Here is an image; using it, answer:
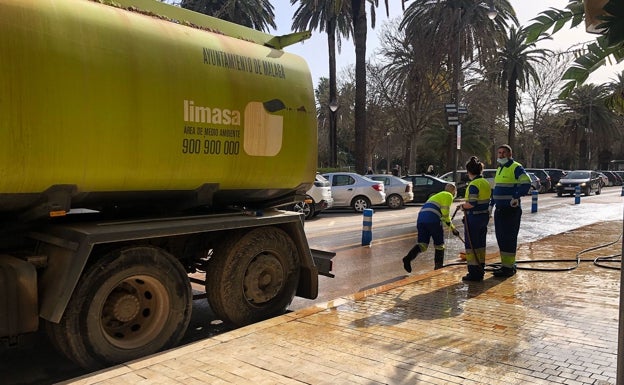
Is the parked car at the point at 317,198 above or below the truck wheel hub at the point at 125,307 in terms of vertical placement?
above

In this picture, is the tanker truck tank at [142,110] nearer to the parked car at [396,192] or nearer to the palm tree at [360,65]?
the parked car at [396,192]

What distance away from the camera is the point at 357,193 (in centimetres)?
2064

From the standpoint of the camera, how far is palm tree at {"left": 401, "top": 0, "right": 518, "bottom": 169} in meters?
32.0

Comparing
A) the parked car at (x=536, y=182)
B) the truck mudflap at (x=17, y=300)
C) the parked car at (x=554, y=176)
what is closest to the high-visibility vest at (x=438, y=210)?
A: the truck mudflap at (x=17, y=300)

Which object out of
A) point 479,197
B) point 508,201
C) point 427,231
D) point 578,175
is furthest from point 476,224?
point 578,175

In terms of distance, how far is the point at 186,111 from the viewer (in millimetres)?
4977

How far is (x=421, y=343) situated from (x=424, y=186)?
21275 millimetres

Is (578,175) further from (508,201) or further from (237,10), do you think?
(508,201)

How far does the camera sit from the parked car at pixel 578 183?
32.3 m

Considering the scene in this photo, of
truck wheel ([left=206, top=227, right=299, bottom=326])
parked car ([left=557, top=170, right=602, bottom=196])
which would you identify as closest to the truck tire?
truck wheel ([left=206, top=227, right=299, bottom=326])

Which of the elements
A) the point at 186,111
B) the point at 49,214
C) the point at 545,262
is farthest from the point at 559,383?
the point at 545,262

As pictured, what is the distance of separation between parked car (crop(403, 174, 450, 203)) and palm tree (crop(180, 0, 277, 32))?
14342 millimetres

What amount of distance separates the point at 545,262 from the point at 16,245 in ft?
25.3

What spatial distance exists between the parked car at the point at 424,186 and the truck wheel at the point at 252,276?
1972 centimetres
